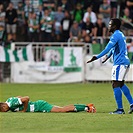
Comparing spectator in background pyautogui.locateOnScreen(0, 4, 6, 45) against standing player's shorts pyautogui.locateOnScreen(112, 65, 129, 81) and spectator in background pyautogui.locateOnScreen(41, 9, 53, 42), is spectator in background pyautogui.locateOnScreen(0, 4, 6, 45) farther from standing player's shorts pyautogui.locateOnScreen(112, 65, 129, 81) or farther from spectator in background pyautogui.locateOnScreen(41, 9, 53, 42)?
standing player's shorts pyautogui.locateOnScreen(112, 65, 129, 81)

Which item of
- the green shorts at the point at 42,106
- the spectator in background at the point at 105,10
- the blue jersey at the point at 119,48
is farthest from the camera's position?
the spectator in background at the point at 105,10

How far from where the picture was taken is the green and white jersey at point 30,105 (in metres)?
13.9

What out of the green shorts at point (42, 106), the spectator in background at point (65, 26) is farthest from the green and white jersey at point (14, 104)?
the spectator in background at point (65, 26)

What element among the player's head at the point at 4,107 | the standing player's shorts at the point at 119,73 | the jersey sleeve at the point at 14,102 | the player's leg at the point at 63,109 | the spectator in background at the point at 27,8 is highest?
the spectator in background at the point at 27,8

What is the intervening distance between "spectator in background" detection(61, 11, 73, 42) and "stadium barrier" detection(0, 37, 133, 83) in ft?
5.22

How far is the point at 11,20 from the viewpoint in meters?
28.9

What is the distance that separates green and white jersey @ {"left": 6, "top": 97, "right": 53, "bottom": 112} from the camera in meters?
13.9

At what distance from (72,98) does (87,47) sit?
7.60 m

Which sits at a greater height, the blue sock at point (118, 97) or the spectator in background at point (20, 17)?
the spectator in background at point (20, 17)

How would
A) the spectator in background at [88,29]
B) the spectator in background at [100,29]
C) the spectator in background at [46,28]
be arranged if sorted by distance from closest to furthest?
the spectator in background at [88,29] → the spectator in background at [100,29] → the spectator in background at [46,28]

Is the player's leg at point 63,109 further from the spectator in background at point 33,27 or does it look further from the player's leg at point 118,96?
the spectator in background at point 33,27

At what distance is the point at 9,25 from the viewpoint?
95.3 ft

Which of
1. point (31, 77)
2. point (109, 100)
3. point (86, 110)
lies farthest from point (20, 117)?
point (31, 77)

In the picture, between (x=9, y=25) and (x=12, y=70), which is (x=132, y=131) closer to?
(x=12, y=70)
